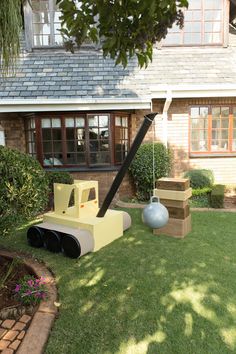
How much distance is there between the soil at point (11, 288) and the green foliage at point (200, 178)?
569 centimetres

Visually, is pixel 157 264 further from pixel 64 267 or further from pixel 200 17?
pixel 200 17

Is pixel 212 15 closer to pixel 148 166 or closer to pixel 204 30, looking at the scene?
pixel 204 30

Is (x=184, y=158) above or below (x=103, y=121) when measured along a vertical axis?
below

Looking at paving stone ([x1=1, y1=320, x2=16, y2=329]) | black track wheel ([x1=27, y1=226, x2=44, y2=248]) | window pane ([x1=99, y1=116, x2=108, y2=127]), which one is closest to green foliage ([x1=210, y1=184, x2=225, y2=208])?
window pane ([x1=99, y1=116, x2=108, y2=127])

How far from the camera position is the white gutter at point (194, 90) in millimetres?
8047

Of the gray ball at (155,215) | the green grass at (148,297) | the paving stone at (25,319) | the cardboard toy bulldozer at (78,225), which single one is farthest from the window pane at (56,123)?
the paving stone at (25,319)

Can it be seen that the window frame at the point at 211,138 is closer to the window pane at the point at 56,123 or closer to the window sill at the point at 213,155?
the window sill at the point at 213,155

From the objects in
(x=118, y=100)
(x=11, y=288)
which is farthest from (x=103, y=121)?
(x=11, y=288)

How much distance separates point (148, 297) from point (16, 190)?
2.03 m

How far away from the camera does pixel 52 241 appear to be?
4.64 m

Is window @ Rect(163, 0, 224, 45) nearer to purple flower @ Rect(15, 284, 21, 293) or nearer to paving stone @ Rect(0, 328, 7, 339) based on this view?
purple flower @ Rect(15, 284, 21, 293)

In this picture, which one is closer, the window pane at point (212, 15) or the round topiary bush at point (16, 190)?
the round topiary bush at point (16, 190)

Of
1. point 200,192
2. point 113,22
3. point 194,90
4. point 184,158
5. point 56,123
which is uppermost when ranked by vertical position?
point 194,90

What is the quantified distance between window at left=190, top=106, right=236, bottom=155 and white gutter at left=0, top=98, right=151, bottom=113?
2016 mm
